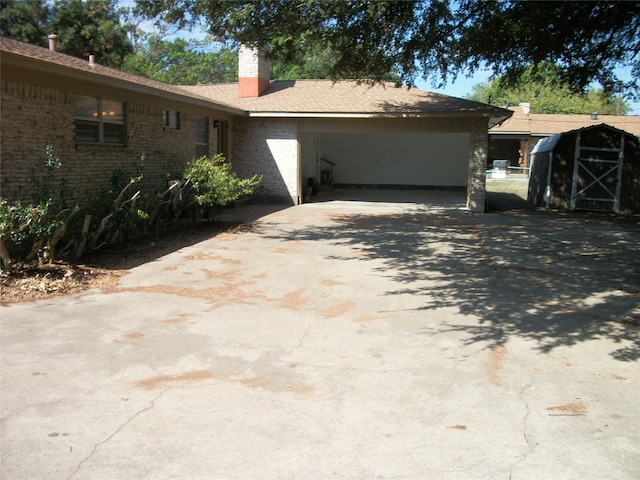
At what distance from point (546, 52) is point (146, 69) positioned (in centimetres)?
3593

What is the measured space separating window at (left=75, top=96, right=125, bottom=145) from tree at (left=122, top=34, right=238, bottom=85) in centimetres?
3861

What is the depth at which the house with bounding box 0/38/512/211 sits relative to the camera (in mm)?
8789

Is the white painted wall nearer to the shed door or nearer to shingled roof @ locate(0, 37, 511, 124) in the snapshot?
shingled roof @ locate(0, 37, 511, 124)

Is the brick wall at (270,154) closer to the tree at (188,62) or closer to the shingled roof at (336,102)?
the shingled roof at (336,102)

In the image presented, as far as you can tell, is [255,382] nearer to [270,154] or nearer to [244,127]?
[270,154]

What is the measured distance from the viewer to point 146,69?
137ft

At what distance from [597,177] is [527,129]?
1616 cm

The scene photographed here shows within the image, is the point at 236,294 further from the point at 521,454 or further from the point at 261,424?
the point at 521,454

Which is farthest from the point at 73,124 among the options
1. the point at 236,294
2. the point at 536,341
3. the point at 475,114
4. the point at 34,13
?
the point at 34,13

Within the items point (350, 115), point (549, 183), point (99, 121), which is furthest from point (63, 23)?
point (549, 183)

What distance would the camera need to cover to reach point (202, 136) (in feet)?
53.4

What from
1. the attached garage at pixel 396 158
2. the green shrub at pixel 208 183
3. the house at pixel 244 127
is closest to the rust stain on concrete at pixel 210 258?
the green shrub at pixel 208 183

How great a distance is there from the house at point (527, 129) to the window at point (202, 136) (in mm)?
20375

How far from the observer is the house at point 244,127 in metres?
8.79
